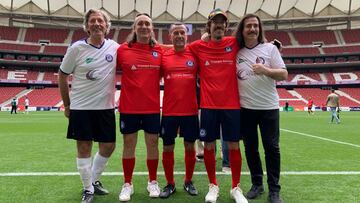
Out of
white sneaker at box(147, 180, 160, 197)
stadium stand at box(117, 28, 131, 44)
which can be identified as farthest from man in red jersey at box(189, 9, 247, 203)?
stadium stand at box(117, 28, 131, 44)

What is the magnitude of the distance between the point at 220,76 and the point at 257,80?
45 cm

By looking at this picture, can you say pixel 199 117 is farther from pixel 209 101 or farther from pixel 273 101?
pixel 273 101

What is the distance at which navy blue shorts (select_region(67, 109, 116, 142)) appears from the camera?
400 centimetres

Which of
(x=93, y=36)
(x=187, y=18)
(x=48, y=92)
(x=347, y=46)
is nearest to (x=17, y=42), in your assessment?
(x=48, y=92)

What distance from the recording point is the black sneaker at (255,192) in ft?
13.8

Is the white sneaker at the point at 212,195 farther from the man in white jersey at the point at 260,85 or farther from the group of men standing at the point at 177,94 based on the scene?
the man in white jersey at the point at 260,85

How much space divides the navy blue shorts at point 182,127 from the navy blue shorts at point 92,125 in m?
0.65

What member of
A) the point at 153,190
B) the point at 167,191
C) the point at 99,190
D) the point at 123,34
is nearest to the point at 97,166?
the point at 99,190

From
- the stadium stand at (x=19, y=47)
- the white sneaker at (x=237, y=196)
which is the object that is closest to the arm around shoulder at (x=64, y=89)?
the white sneaker at (x=237, y=196)

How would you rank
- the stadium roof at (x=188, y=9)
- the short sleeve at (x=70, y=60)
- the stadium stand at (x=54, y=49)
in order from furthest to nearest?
1. the stadium stand at (x=54, y=49)
2. the stadium roof at (x=188, y=9)
3. the short sleeve at (x=70, y=60)

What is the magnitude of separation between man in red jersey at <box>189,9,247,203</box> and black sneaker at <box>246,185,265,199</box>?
245 millimetres

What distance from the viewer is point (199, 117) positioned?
4371mm

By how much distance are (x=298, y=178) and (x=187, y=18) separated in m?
44.7

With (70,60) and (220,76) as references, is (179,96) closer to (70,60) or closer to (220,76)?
(220,76)
